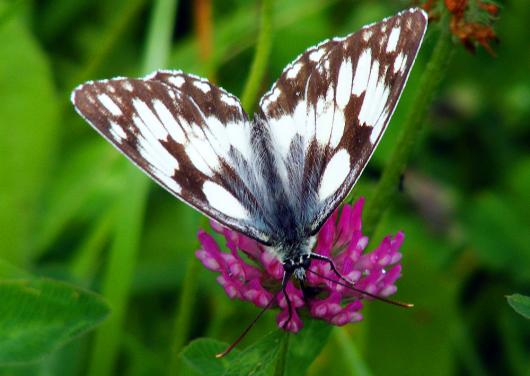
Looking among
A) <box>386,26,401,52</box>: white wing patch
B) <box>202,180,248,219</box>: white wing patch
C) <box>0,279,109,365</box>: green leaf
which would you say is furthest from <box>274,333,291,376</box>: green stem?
<box>386,26,401,52</box>: white wing patch

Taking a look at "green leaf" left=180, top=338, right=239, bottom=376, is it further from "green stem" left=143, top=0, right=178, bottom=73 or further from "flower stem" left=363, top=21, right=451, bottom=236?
"green stem" left=143, top=0, right=178, bottom=73

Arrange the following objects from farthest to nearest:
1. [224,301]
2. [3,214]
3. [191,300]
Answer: [3,214] → [224,301] → [191,300]

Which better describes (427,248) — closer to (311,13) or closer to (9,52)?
(311,13)

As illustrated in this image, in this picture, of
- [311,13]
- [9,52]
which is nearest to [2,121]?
[9,52]

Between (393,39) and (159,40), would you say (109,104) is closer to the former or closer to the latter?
(393,39)

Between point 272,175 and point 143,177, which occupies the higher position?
point 272,175

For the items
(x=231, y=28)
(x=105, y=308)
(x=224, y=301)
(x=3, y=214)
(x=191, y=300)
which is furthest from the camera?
(x=231, y=28)

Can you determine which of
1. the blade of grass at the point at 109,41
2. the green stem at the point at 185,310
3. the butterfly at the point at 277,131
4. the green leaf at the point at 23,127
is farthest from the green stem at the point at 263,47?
the blade of grass at the point at 109,41
